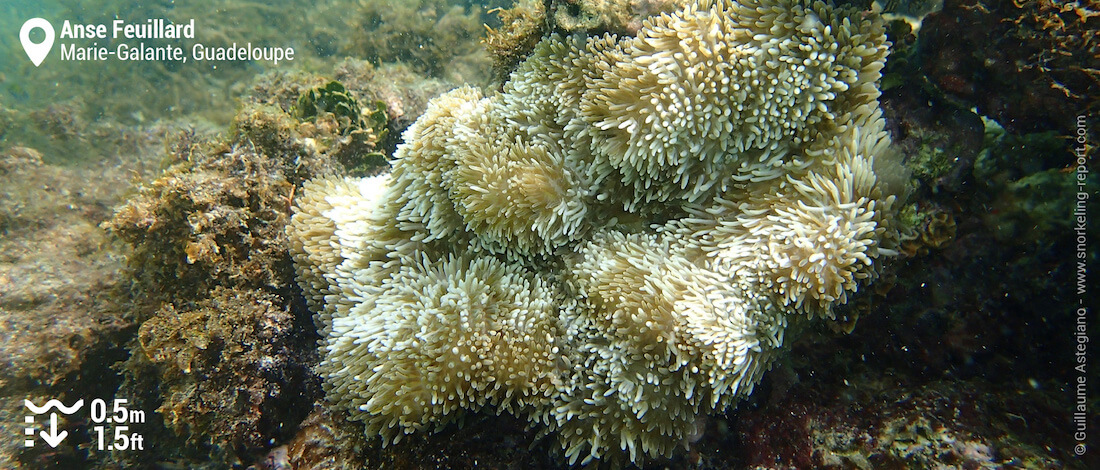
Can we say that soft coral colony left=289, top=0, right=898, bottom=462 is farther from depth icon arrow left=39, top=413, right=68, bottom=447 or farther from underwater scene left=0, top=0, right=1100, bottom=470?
depth icon arrow left=39, top=413, right=68, bottom=447

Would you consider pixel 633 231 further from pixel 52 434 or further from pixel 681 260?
pixel 52 434

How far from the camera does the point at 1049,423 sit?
5.62ft

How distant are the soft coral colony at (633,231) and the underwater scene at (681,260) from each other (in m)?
0.01

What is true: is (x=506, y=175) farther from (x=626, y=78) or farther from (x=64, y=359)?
(x=64, y=359)

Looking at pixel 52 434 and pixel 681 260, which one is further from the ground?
pixel 681 260

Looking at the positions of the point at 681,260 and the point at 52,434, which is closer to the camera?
the point at 681,260

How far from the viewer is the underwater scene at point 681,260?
184 centimetres

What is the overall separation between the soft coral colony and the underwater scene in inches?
0.6

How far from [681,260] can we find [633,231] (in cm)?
35

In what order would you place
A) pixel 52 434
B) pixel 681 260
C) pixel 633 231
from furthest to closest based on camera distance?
pixel 52 434, pixel 633 231, pixel 681 260

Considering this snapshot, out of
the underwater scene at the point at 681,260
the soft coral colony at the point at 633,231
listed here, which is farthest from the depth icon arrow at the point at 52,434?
the soft coral colony at the point at 633,231

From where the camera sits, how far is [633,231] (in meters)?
2.36

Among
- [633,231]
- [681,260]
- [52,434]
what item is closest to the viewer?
[681,260]

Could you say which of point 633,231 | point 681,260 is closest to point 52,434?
point 633,231
